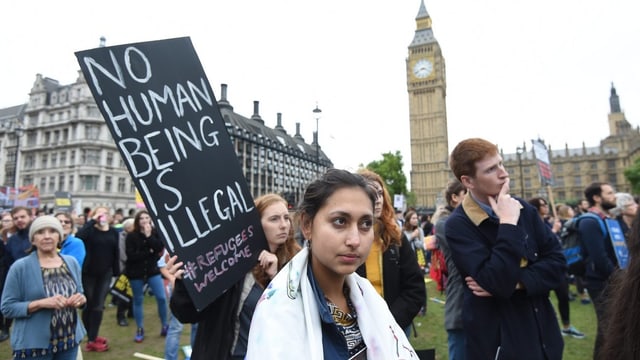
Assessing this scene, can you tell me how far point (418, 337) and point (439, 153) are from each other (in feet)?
255

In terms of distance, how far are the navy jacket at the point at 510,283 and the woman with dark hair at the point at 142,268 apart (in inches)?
219

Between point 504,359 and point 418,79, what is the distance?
86.3 metres

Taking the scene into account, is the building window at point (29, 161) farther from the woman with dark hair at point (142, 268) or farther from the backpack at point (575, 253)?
the backpack at point (575, 253)

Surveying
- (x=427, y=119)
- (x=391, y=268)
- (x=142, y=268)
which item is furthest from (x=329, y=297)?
(x=427, y=119)

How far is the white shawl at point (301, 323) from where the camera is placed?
4.30ft

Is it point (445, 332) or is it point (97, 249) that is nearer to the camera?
point (97, 249)

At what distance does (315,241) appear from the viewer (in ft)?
5.16

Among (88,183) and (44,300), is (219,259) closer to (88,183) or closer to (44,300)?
(44,300)

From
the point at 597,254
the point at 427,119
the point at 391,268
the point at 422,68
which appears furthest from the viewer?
the point at 422,68

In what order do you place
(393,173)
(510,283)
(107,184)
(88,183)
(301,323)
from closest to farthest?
1. (301,323)
2. (510,283)
3. (88,183)
4. (107,184)
5. (393,173)

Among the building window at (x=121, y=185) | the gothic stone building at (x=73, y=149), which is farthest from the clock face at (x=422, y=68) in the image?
the building window at (x=121, y=185)

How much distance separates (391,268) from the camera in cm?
283

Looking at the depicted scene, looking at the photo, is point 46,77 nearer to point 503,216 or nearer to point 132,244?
point 132,244

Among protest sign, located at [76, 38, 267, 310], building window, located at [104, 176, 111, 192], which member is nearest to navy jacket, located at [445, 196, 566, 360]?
protest sign, located at [76, 38, 267, 310]
